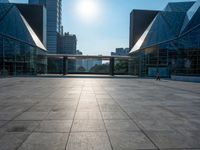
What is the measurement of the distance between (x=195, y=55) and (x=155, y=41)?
13.2 metres

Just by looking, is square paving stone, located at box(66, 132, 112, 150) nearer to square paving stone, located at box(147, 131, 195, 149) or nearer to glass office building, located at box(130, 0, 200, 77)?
square paving stone, located at box(147, 131, 195, 149)

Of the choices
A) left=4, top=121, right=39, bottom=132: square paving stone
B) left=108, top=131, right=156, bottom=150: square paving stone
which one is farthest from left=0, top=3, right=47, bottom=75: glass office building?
left=108, top=131, right=156, bottom=150: square paving stone

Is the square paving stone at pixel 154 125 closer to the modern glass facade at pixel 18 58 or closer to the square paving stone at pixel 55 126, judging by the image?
the square paving stone at pixel 55 126

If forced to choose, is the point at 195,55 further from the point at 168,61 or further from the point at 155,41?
the point at 155,41

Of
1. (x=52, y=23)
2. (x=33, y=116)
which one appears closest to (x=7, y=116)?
(x=33, y=116)

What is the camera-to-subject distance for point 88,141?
15.4 feet

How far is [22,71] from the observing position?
43656mm

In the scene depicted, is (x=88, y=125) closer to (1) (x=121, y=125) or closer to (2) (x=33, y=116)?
(1) (x=121, y=125)

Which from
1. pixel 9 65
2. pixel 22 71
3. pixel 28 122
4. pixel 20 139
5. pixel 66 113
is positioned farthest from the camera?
pixel 22 71

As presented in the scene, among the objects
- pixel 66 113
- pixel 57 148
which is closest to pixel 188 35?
pixel 66 113

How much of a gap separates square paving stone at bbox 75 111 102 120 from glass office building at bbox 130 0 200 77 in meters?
29.1

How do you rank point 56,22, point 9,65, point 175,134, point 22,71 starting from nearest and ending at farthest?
point 175,134, point 9,65, point 22,71, point 56,22

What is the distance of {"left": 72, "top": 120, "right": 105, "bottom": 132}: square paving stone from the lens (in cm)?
560

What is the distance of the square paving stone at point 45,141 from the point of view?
4.31 metres
